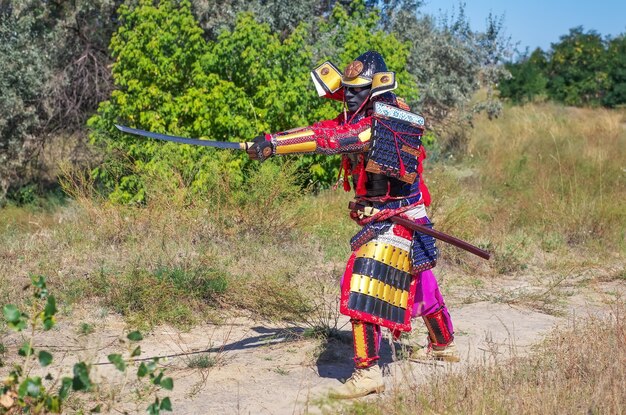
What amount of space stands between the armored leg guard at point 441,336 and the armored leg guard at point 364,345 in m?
0.71

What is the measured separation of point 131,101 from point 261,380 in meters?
5.65

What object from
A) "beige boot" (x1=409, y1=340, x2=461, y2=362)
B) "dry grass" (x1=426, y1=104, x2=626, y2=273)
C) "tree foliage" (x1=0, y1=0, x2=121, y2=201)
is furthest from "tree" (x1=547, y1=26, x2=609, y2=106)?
"beige boot" (x1=409, y1=340, x2=461, y2=362)

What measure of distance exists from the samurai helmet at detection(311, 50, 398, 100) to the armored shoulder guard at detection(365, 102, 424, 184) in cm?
13

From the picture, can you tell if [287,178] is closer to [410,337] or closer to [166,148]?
[166,148]

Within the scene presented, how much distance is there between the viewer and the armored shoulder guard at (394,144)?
5.20 metres

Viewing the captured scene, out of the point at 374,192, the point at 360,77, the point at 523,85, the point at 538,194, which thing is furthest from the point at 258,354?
the point at 523,85

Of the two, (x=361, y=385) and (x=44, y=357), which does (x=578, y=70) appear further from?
(x=44, y=357)

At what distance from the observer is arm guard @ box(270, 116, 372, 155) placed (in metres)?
5.06

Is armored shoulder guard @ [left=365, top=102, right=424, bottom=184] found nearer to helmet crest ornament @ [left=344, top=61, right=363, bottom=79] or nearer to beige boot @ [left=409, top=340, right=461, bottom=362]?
helmet crest ornament @ [left=344, top=61, right=363, bottom=79]

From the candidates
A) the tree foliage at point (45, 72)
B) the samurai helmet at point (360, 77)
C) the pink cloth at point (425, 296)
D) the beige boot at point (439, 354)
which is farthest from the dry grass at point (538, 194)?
the tree foliage at point (45, 72)

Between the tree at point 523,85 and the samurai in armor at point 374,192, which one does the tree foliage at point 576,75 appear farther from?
the samurai in armor at point 374,192

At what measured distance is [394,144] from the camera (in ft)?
17.2

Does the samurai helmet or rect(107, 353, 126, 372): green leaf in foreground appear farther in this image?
the samurai helmet

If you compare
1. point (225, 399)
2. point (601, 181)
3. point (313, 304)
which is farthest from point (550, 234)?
point (225, 399)
